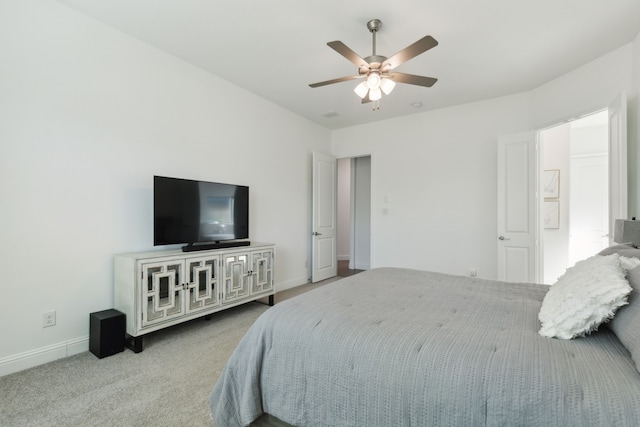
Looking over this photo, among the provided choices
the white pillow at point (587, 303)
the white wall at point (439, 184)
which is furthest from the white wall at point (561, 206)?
the white pillow at point (587, 303)

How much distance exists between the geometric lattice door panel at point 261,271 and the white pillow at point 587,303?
2.78m

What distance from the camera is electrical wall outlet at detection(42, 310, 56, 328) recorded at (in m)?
2.31

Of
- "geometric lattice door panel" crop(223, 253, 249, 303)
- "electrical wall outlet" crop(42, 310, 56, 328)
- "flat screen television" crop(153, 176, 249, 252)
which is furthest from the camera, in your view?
"geometric lattice door panel" crop(223, 253, 249, 303)

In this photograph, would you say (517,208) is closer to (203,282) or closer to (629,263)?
(629,263)

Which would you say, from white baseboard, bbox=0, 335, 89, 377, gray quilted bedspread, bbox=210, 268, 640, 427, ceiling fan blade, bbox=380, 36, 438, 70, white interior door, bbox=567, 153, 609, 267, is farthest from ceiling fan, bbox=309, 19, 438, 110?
white interior door, bbox=567, 153, 609, 267

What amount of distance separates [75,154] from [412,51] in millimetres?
2779

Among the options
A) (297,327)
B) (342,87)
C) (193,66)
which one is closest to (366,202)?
(342,87)

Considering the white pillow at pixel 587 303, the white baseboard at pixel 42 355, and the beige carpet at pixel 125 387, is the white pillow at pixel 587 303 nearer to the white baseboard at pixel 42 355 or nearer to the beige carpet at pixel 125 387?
the beige carpet at pixel 125 387

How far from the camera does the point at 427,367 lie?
1.06 meters

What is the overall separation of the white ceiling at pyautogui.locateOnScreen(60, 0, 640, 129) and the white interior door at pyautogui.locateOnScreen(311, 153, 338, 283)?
171 centimetres

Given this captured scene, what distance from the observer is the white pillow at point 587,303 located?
1.12 metres

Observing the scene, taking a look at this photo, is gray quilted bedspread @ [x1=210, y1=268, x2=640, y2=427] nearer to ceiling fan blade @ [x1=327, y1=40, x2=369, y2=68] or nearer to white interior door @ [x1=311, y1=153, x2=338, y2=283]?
ceiling fan blade @ [x1=327, y1=40, x2=369, y2=68]

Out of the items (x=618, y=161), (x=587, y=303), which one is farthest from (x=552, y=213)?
(x=587, y=303)

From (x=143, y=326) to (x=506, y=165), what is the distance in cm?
440
